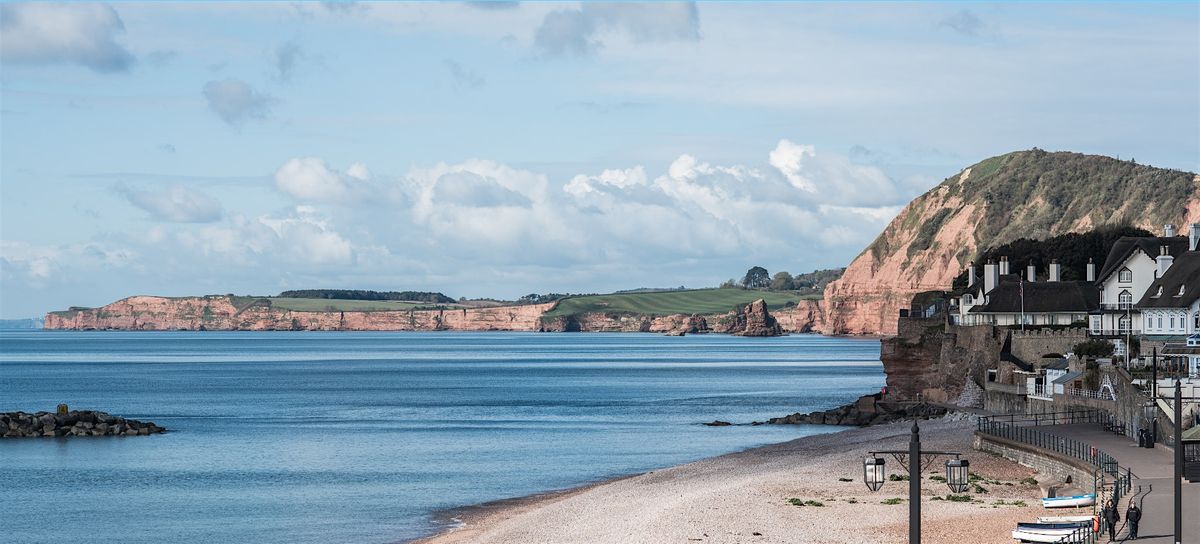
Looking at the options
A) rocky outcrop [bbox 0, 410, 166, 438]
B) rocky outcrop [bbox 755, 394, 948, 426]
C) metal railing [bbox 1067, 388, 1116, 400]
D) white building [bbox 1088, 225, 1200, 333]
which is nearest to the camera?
metal railing [bbox 1067, 388, 1116, 400]

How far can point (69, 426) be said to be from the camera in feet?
284

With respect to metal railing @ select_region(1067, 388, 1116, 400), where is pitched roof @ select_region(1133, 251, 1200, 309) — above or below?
above

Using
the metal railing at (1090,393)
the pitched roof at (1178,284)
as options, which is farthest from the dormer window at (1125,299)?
the metal railing at (1090,393)

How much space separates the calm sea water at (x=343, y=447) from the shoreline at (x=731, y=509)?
108 inches

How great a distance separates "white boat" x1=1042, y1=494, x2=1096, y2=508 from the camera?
39.5 metres

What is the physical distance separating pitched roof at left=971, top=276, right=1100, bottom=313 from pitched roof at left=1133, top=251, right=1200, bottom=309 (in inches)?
379

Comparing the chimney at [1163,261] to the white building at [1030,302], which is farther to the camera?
the white building at [1030,302]

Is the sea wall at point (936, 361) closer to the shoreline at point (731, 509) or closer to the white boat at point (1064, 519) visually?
the shoreline at point (731, 509)

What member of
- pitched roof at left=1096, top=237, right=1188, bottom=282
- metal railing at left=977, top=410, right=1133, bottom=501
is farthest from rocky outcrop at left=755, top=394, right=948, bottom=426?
metal railing at left=977, top=410, right=1133, bottom=501

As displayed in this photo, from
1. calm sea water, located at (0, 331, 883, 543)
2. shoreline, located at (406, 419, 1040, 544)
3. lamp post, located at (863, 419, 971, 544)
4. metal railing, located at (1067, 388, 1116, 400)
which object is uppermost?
lamp post, located at (863, 419, 971, 544)

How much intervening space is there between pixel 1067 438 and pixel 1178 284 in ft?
74.7

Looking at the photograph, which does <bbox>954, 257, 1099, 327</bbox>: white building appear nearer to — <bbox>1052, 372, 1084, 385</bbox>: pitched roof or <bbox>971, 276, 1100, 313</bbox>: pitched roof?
<bbox>971, 276, 1100, 313</bbox>: pitched roof

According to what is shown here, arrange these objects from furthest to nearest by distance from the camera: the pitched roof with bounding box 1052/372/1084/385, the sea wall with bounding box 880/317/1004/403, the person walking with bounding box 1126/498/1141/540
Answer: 1. the sea wall with bounding box 880/317/1004/403
2. the pitched roof with bounding box 1052/372/1084/385
3. the person walking with bounding box 1126/498/1141/540

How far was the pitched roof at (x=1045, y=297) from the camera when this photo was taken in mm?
86375
